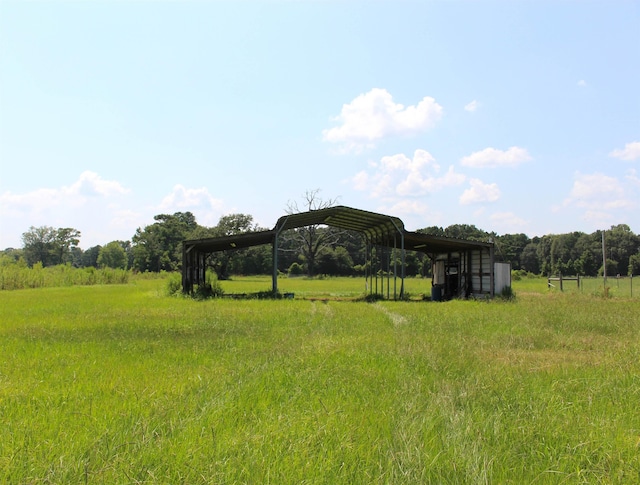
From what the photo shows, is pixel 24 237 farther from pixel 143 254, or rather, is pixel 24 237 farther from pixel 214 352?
pixel 214 352

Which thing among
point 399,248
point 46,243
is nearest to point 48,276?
point 399,248

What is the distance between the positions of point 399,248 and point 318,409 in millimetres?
21355

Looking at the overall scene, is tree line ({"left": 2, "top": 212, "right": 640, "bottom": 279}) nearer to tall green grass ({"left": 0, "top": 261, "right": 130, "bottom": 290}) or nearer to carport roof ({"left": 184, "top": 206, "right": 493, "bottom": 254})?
tall green grass ({"left": 0, "top": 261, "right": 130, "bottom": 290})

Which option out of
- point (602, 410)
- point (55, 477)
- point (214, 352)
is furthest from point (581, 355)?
point (55, 477)

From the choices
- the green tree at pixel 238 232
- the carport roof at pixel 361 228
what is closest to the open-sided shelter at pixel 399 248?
the carport roof at pixel 361 228

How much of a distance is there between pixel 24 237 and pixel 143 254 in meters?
35.9

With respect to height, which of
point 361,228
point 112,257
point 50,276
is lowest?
point 50,276

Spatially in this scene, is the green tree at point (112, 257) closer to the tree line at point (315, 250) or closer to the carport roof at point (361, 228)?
the tree line at point (315, 250)

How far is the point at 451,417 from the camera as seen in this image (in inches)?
182

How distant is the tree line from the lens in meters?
64.4

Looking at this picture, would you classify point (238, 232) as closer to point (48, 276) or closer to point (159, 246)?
point (159, 246)

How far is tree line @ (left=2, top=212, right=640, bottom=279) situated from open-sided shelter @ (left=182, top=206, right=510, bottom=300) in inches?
796

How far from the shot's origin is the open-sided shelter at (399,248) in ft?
73.4

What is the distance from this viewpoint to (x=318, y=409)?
191 inches
